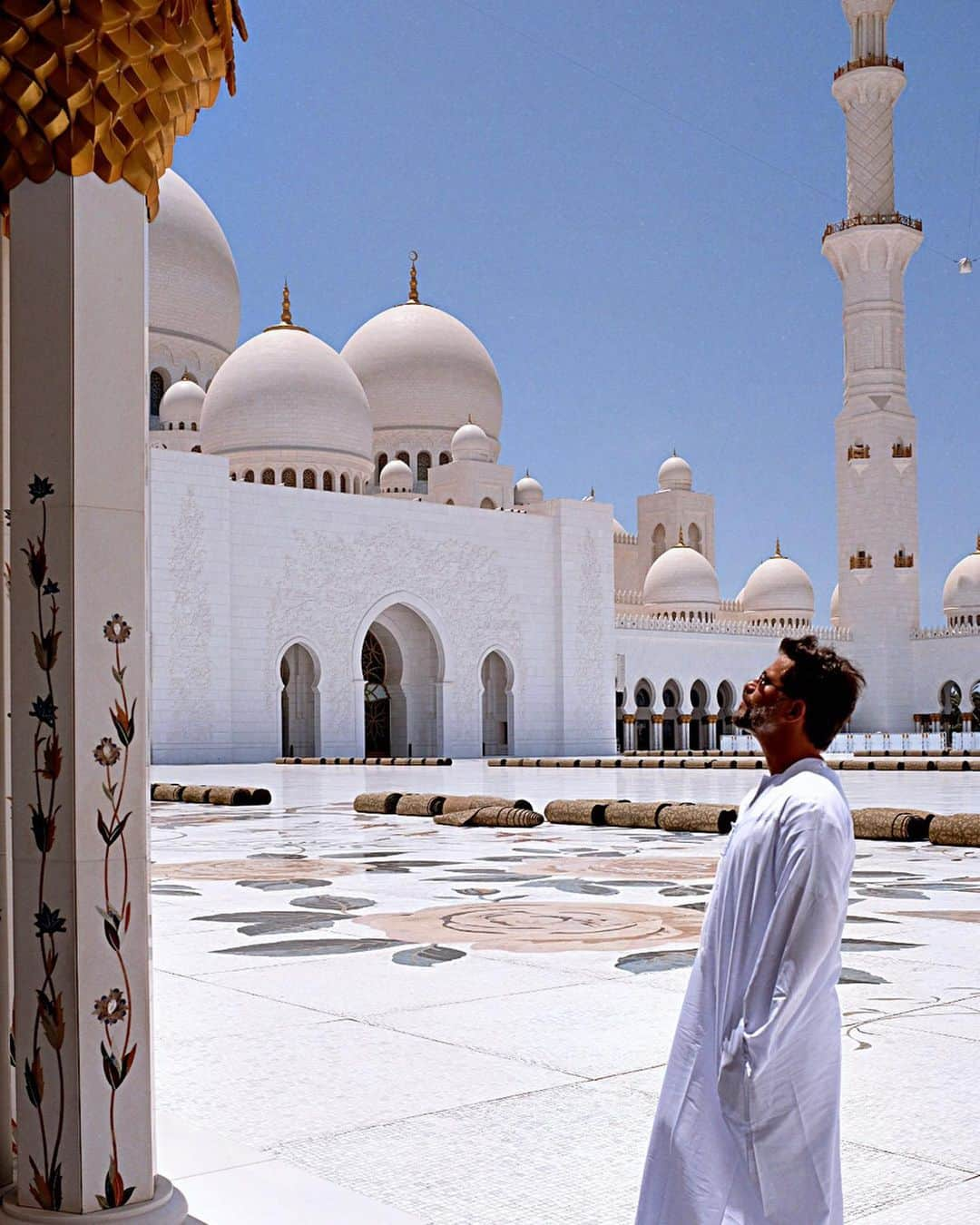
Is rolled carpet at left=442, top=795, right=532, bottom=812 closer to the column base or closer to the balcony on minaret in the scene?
the column base

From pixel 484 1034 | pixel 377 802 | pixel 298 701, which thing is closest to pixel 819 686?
pixel 484 1034

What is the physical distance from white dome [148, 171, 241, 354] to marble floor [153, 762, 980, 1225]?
20784mm

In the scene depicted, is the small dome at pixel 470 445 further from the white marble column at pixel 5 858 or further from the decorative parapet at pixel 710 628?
the white marble column at pixel 5 858

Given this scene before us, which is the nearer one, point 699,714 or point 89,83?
point 89,83

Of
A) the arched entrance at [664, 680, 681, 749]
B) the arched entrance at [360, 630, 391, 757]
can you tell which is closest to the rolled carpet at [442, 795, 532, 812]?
the arched entrance at [360, 630, 391, 757]

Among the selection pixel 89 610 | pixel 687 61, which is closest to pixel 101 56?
pixel 89 610

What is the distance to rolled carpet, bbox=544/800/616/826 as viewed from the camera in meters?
8.00

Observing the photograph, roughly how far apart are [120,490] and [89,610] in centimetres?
16

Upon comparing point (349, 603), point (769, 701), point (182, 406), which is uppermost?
point (182, 406)

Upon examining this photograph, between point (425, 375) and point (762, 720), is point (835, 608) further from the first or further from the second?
point (762, 720)

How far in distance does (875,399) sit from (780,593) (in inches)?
271

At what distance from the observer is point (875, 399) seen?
2828cm

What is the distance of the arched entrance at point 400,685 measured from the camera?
2273 centimetres

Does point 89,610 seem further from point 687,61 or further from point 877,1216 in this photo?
point 687,61
